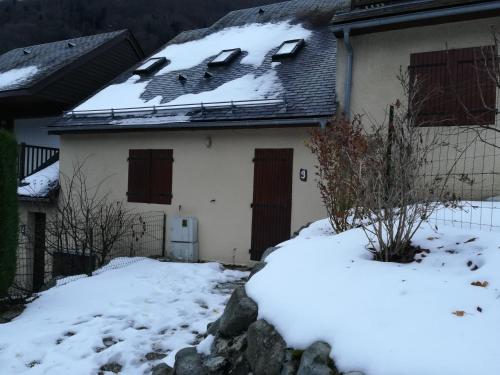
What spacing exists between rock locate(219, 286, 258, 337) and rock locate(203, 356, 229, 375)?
8.6 inches

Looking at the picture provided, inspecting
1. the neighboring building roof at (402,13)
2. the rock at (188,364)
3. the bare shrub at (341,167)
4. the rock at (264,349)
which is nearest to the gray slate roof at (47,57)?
the neighboring building roof at (402,13)

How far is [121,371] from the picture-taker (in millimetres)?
3902

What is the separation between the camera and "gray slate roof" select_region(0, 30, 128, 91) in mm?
12590

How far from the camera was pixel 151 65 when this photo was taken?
1225 centimetres

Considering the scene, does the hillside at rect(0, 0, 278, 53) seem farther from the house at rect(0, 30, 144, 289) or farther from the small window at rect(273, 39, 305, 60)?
the small window at rect(273, 39, 305, 60)

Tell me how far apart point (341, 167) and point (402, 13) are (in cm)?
326

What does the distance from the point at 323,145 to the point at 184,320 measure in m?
2.81

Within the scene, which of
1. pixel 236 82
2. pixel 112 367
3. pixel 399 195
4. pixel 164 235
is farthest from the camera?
pixel 236 82

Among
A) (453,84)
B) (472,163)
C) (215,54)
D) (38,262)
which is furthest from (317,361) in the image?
(38,262)

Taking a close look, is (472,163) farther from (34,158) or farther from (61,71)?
(34,158)

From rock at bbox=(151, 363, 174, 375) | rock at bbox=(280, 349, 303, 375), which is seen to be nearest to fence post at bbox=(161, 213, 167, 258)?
rock at bbox=(151, 363, 174, 375)

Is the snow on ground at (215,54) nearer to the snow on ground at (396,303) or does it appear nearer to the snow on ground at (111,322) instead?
the snow on ground at (111,322)

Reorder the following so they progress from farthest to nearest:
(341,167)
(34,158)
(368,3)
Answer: (34,158)
(368,3)
(341,167)

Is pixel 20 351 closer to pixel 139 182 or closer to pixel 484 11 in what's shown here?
pixel 139 182
